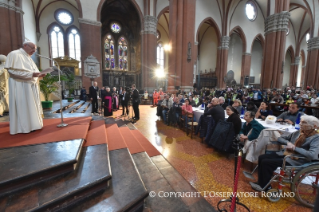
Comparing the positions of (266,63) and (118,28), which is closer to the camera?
(266,63)

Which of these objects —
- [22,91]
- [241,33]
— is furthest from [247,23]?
[22,91]

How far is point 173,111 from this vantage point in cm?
612

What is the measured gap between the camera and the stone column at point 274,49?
11484mm

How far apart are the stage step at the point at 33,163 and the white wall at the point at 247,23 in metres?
21.9

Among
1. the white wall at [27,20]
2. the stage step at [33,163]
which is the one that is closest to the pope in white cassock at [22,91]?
the stage step at [33,163]

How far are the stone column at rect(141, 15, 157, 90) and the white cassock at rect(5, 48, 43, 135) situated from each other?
41.0 ft

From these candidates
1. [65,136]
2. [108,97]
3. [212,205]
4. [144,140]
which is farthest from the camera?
[108,97]

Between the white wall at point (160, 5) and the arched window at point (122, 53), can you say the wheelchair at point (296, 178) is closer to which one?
the white wall at point (160, 5)

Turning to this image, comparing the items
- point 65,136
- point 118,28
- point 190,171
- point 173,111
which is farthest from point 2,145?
point 118,28

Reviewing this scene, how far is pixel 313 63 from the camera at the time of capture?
651 inches

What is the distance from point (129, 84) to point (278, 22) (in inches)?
660

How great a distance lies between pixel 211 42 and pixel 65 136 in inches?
908

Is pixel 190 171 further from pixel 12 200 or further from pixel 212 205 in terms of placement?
pixel 12 200

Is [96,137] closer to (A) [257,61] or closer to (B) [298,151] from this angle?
(B) [298,151]
